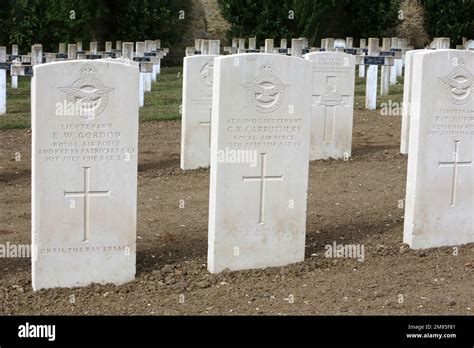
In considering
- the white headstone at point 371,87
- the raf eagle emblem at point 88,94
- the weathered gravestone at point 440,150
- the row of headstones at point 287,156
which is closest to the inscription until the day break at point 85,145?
the raf eagle emblem at point 88,94

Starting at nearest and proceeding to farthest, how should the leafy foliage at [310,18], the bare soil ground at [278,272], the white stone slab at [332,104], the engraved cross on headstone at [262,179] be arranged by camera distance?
the bare soil ground at [278,272] < the engraved cross on headstone at [262,179] < the white stone slab at [332,104] < the leafy foliage at [310,18]

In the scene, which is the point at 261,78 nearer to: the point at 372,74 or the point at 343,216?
the point at 343,216

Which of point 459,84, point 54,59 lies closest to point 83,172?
point 459,84

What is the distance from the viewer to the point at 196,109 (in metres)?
11.5

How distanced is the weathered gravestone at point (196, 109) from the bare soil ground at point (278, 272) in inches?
44.0

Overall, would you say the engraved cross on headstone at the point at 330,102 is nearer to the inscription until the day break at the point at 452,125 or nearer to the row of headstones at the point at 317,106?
the row of headstones at the point at 317,106

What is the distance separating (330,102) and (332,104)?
44 millimetres

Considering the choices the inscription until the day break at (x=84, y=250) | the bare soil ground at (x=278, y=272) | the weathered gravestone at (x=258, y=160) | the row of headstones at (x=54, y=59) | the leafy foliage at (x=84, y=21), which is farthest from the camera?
the leafy foliage at (x=84, y=21)

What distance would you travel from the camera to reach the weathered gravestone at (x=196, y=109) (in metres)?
11.4

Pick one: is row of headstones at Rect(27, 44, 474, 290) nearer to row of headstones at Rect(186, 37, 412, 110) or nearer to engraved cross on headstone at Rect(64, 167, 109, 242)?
engraved cross on headstone at Rect(64, 167, 109, 242)

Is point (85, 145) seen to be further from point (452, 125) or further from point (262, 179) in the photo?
point (452, 125)

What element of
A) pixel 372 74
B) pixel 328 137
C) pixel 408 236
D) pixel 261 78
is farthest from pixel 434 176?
pixel 372 74

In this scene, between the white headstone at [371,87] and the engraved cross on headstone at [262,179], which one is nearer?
the engraved cross on headstone at [262,179]

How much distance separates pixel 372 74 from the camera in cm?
1658
